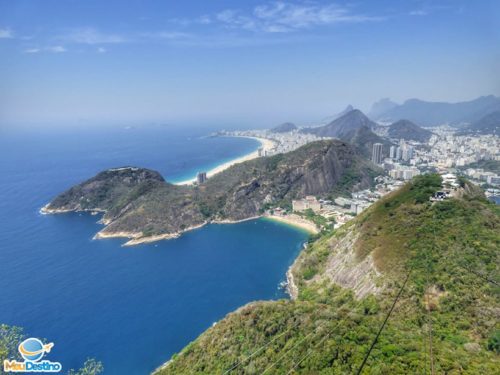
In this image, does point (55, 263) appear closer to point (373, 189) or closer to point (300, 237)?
point (300, 237)

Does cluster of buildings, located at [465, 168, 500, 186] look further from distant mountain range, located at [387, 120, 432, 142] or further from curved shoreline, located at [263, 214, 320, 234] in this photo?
distant mountain range, located at [387, 120, 432, 142]

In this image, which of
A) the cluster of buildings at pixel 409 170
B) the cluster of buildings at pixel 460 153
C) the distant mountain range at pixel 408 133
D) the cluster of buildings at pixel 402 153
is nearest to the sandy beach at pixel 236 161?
the cluster of buildings at pixel 409 170

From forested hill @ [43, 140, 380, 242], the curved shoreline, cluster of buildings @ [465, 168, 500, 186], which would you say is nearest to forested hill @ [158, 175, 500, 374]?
the curved shoreline

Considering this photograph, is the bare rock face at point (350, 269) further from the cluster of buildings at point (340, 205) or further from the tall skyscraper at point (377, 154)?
the tall skyscraper at point (377, 154)

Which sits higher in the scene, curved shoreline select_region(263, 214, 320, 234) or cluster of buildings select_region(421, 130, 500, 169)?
cluster of buildings select_region(421, 130, 500, 169)

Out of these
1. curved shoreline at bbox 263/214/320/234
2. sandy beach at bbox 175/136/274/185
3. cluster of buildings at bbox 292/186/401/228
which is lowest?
curved shoreline at bbox 263/214/320/234

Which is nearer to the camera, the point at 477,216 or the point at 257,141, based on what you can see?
the point at 477,216

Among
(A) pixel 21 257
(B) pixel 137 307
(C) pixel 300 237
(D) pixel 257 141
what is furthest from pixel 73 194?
(D) pixel 257 141

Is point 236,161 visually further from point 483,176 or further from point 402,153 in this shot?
point 483,176
